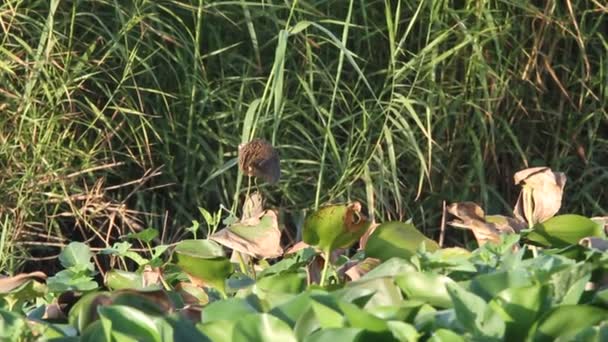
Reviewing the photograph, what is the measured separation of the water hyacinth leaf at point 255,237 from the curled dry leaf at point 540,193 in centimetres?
37

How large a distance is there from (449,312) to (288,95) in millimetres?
2419

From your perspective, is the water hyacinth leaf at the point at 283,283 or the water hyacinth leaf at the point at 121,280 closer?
the water hyacinth leaf at the point at 283,283

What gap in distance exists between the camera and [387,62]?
3.70 metres

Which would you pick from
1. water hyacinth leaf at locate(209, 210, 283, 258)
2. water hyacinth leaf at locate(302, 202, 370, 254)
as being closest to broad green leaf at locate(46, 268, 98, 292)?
water hyacinth leaf at locate(209, 210, 283, 258)

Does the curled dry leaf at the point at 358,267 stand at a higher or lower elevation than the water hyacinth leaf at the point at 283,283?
lower

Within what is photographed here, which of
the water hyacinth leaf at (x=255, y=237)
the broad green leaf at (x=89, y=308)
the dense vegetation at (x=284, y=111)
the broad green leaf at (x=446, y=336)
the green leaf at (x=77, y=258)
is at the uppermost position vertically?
the broad green leaf at (x=446, y=336)

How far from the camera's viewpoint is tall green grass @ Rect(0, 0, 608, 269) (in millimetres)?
3295

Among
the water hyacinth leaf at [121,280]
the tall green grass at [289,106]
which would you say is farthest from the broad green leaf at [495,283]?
the tall green grass at [289,106]

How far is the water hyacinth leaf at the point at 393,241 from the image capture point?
1543 millimetres

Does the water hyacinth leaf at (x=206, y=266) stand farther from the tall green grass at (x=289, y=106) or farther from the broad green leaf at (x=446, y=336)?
the tall green grass at (x=289, y=106)

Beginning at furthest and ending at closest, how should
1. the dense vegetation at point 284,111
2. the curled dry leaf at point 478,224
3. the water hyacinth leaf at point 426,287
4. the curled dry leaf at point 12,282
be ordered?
the dense vegetation at point 284,111, the curled dry leaf at point 478,224, the curled dry leaf at point 12,282, the water hyacinth leaf at point 426,287

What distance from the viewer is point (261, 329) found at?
42.9 inches

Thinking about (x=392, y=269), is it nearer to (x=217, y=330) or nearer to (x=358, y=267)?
(x=358, y=267)

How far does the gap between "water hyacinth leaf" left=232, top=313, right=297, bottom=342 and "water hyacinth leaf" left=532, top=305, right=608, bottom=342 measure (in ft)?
0.79
